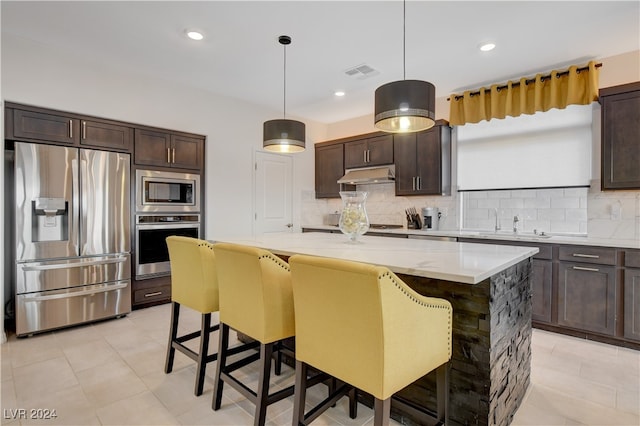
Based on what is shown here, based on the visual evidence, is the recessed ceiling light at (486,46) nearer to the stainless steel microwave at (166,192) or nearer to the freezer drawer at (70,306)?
the stainless steel microwave at (166,192)

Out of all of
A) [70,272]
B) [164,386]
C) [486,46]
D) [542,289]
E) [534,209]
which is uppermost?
[486,46]

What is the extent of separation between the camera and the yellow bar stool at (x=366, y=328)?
3.71 feet

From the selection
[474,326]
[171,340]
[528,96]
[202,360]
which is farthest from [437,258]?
[528,96]

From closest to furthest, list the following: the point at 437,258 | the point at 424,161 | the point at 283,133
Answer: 1. the point at 437,258
2. the point at 283,133
3. the point at 424,161

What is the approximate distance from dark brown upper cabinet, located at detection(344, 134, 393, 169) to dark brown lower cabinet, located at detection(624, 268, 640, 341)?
9.07 ft

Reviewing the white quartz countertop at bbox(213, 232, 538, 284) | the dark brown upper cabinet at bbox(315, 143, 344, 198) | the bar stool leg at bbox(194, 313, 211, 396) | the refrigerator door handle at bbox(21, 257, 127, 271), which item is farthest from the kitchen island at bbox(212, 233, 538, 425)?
the dark brown upper cabinet at bbox(315, 143, 344, 198)

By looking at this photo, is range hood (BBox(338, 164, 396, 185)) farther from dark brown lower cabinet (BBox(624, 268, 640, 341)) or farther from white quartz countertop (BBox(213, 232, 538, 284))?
dark brown lower cabinet (BBox(624, 268, 640, 341))

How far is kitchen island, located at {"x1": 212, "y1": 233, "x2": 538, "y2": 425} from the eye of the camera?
148cm

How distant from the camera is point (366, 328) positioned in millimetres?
1160

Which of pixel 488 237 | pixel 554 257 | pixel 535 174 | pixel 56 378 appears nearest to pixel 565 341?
pixel 554 257

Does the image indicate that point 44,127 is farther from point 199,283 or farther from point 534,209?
point 534,209

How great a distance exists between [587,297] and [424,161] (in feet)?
7.24

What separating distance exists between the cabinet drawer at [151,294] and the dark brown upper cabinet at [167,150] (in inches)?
56.7

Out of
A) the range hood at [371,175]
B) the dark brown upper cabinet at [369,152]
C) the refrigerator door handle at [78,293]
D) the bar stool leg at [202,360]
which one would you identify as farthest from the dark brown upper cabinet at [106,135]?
the dark brown upper cabinet at [369,152]
